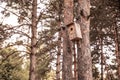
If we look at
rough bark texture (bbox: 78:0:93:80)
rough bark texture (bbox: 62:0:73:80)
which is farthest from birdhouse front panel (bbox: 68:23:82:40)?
rough bark texture (bbox: 62:0:73:80)

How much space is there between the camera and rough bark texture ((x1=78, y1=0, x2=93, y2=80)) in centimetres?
578

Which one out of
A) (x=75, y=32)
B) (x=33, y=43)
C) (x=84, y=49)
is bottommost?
(x=84, y=49)

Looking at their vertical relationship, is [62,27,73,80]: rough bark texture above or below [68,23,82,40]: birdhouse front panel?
below

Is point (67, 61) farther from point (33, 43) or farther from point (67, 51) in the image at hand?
point (33, 43)

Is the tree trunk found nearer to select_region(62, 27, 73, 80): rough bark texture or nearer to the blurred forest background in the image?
the blurred forest background

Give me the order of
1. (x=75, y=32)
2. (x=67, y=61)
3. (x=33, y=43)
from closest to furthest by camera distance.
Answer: (x=75, y=32) → (x=67, y=61) → (x=33, y=43)

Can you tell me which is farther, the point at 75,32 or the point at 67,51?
the point at 67,51

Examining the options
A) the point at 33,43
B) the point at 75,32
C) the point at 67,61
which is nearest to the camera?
the point at 75,32

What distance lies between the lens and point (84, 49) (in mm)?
5941

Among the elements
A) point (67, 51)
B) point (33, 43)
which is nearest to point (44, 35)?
point (33, 43)

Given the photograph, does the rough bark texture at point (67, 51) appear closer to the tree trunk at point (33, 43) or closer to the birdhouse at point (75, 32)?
the birdhouse at point (75, 32)

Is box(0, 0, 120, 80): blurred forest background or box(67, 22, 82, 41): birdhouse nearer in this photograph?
box(67, 22, 82, 41): birdhouse

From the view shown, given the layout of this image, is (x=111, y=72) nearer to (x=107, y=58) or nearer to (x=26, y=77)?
(x=107, y=58)

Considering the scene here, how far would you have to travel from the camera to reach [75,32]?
19.3ft
